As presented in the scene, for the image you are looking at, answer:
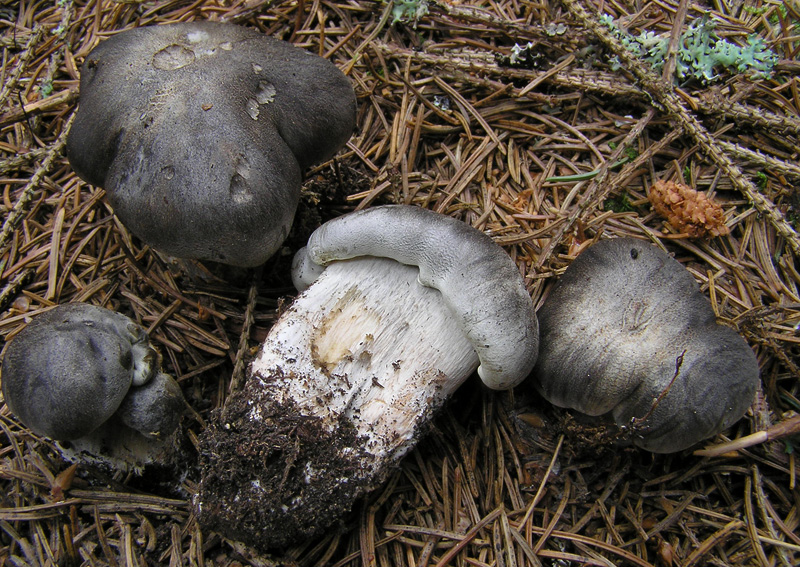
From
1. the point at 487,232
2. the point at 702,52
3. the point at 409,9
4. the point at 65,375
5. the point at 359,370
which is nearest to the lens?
the point at 65,375

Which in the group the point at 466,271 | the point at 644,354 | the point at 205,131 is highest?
the point at 205,131

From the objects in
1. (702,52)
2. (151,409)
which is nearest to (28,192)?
(151,409)

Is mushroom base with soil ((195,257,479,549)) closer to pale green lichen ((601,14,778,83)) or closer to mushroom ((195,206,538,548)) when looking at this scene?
mushroom ((195,206,538,548))

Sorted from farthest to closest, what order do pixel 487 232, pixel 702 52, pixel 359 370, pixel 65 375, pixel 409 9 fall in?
pixel 409 9 → pixel 702 52 → pixel 487 232 → pixel 359 370 → pixel 65 375

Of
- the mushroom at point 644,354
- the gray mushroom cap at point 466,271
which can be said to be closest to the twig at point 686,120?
the mushroom at point 644,354

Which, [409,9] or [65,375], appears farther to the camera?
[409,9]

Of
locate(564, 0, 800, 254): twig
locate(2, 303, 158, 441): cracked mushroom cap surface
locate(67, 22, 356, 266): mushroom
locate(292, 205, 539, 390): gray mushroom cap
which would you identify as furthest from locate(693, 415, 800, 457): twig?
locate(2, 303, 158, 441): cracked mushroom cap surface

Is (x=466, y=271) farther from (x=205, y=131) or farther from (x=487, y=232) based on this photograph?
(x=205, y=131)
